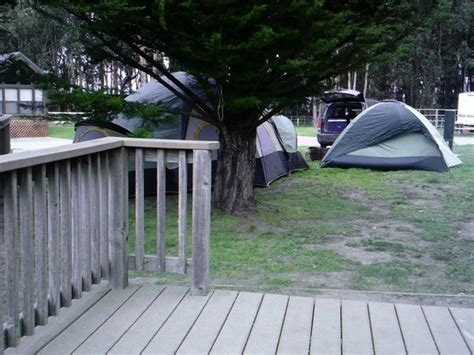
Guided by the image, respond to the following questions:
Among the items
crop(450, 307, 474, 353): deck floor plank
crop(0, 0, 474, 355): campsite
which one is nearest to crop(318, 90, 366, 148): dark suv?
crop(0, 0, 474, 355): campsite

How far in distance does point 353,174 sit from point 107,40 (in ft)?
22.0

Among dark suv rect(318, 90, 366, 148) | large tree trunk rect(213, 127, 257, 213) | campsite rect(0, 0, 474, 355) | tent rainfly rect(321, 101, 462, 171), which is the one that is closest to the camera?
campsite rect(0, 0, 474, 355)

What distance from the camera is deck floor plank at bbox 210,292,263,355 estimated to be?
297cm

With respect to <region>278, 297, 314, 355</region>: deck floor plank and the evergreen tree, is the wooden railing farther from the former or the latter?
the evergreen tree

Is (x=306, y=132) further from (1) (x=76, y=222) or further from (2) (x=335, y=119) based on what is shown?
(1) (x=76, y=222)

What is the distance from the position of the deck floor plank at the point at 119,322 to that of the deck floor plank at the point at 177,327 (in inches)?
7.7

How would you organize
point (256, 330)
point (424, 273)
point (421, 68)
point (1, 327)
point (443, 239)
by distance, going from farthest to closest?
point (421, 68)
point (443, 239)
point (424, 273)
point (256, 330)
point (1, 327)

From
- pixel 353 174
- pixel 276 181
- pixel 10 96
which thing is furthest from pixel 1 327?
pixel 10 96

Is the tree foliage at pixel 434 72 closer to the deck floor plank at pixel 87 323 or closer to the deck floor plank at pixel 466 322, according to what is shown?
the deck floor plank at pixel 466 322

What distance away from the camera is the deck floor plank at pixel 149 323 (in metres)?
2.96

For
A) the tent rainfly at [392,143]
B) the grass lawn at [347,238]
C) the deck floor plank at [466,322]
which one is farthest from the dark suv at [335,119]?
the deck floor plank at [466,322]

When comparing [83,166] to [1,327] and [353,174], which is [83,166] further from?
[353,174]

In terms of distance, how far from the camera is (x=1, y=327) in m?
2.58

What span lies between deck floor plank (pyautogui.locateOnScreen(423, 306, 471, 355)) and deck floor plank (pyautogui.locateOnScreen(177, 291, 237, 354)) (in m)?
1.13
